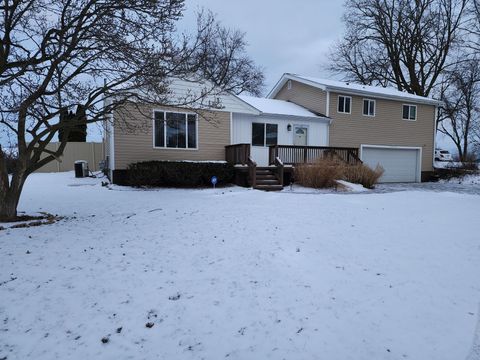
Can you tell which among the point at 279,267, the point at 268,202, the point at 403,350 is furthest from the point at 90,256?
the point at 268,202

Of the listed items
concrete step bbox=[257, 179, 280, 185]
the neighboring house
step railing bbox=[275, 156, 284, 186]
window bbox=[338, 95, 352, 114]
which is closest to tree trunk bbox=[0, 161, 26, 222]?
concrete step bbox=[257, 179, 280, 185]

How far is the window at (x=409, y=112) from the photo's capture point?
19922 millimetres

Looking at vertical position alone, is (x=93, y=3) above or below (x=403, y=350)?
above

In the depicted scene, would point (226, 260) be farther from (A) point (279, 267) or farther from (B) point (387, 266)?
(B) point (387, 266)

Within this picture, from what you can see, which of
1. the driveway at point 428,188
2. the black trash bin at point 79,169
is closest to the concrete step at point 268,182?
the driveway at point 428,188

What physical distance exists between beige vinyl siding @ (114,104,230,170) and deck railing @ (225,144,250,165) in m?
0.36

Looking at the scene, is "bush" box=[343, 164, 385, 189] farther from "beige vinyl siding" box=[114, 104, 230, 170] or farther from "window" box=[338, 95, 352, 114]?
"window" box=[338, 95, 352, 114]

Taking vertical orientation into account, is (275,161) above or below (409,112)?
below

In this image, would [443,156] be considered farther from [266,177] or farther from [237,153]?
[237,153]

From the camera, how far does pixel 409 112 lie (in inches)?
792

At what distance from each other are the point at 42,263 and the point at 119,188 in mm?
7826

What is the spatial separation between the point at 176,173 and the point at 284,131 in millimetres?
6621

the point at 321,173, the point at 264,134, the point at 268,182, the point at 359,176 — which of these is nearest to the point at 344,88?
the point at 264,134

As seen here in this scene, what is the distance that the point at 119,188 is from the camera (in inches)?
458
